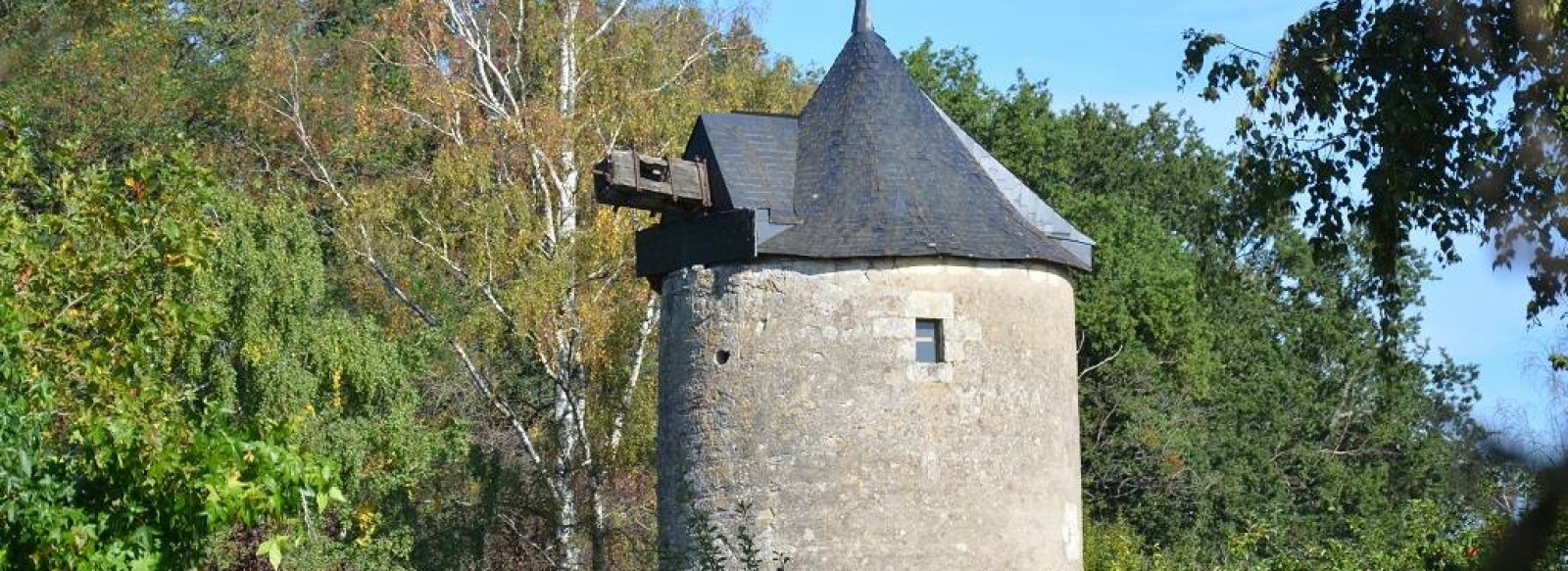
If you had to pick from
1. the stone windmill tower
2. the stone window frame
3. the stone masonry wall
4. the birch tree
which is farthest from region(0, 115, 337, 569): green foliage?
the birch tree

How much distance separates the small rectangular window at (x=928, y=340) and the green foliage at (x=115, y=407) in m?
4.67

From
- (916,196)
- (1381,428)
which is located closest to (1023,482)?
(916,196)

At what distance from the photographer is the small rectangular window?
563 inches

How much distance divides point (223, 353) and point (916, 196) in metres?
8.43

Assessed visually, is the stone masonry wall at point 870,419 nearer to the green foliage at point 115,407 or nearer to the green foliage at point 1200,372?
the green foliage at point 115,407

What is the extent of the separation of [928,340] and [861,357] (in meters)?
0.50

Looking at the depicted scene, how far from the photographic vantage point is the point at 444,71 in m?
25.5

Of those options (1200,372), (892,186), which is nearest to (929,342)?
(892,186)

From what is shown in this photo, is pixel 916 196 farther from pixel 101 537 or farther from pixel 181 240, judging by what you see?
pixel 101 537

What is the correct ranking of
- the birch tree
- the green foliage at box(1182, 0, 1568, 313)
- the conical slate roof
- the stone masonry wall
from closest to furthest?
the green foliage at box(1182, 0, 1568, 313)
the stone masonry wall
the conical slate roof
the birch tree

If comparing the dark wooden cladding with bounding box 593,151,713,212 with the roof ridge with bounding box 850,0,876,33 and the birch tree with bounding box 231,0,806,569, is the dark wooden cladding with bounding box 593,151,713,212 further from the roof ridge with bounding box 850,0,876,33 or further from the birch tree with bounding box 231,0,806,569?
the birch tree with bounding box 231,0,806,569

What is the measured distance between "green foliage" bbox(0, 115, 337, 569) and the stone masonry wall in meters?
3.56

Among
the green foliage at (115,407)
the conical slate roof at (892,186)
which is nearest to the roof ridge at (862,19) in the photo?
the conical slate roof at (892,186)

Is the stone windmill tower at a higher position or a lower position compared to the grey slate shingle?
lower
